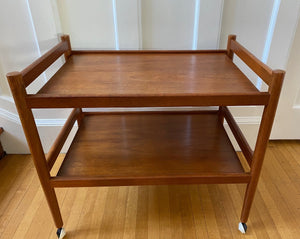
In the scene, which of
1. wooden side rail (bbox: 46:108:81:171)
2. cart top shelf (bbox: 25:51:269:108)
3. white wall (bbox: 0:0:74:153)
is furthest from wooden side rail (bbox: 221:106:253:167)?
white wall (bbox: 0:0:74:153)

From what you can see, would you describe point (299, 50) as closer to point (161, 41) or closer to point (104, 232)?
point (161, 41)

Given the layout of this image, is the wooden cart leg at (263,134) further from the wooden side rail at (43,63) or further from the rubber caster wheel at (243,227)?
the wooden side rail at (43,63)

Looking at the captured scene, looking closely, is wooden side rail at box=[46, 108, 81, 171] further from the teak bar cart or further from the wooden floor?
the wooden floor

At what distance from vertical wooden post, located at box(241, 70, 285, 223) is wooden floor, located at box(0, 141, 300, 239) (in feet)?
0.52

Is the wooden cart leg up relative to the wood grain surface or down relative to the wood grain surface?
up

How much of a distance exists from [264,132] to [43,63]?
0.78m

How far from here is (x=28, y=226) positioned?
3.58ft

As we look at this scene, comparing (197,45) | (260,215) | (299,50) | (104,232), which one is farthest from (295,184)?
(104,232)

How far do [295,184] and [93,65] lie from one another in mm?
1154

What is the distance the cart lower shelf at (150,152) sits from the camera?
3.00ft

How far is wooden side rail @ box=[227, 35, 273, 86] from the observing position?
0.77 metres

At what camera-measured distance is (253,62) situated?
876mm

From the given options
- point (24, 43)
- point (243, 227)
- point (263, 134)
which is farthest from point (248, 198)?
point (24, 43)

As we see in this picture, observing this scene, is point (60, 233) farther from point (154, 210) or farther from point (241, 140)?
point (241, 140)
